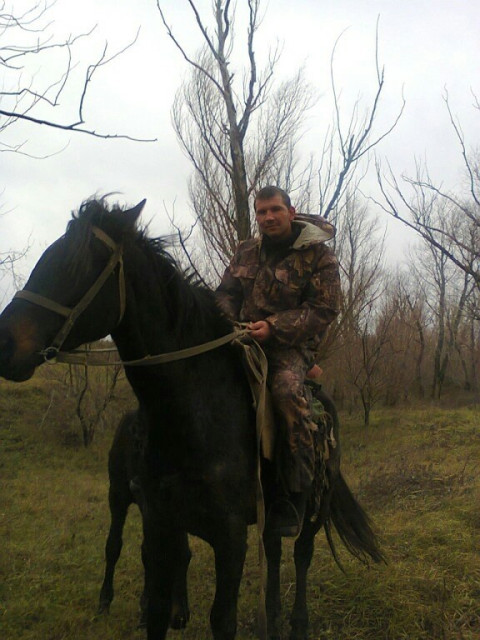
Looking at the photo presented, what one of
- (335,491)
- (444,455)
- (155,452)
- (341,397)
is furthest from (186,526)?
(341,397)

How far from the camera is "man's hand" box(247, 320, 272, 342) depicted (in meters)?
3.13

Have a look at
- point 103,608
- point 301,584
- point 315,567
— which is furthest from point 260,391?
point 315,567

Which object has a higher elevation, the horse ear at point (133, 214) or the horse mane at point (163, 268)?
the horse ear at point (133, 214)

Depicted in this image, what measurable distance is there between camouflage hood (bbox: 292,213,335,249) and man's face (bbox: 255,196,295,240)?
0.35 ft

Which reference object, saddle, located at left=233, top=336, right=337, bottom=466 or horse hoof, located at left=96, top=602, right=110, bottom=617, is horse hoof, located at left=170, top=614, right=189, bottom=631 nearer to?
horse hoof, located at left=96, top=602, right=110, bottom=617

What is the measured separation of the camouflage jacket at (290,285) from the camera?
318cm

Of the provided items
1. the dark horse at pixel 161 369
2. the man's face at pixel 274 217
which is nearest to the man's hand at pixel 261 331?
the dark horse at pixel 161 369

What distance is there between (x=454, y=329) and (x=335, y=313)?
29.4m

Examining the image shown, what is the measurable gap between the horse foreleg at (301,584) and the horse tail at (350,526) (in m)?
0.26

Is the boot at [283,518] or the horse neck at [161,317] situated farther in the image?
the boot at [283,518]

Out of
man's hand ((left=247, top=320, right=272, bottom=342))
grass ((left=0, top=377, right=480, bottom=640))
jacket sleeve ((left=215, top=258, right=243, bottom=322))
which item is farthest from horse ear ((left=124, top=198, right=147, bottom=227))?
grass ((left=0, top=377, right=480, bottom=640))

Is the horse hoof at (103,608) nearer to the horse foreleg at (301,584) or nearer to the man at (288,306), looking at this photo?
the horse foreleg at (301,584)

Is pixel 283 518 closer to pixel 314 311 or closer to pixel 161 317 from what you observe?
pixel 314 311

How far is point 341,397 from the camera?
19516 mm
